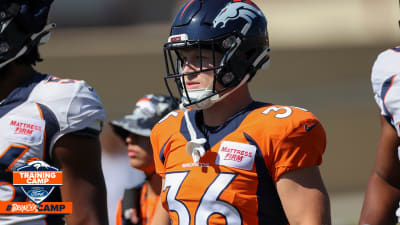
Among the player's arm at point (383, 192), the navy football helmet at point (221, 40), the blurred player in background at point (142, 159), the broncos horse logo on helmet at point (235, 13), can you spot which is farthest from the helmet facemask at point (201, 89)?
the blurred player in background at point (142, 159)

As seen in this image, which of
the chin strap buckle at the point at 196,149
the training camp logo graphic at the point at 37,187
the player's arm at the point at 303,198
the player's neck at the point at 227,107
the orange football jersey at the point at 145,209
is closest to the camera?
the player's arm at the point at 303,198

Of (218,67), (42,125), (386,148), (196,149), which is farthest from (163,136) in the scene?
(386,148)

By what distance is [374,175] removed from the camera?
297 cm

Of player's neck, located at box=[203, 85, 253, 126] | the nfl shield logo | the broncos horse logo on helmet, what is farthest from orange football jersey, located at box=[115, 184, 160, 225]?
the broncos horse logo on helmet

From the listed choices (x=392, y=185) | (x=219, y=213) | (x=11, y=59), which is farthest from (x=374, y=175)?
(x=11, y=59)

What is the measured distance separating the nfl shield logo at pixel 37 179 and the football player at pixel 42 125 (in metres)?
0.02

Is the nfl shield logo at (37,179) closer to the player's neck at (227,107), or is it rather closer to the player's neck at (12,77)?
the player's neck at (12,77)

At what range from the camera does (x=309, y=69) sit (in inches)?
495

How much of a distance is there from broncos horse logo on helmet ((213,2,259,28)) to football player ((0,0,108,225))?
0.69 metres

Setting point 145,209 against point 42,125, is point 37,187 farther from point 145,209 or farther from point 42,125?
point 145,209

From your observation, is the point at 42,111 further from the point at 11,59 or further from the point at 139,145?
the point at 139,145

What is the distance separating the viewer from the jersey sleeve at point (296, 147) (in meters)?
2.54

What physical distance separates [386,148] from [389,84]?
27 centimetres

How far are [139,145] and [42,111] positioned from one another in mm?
1811
